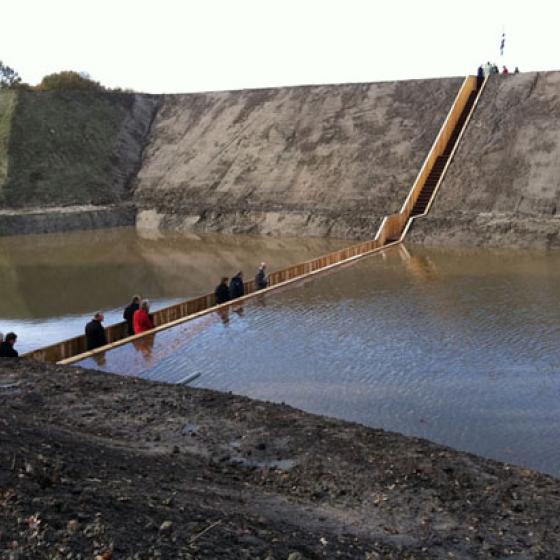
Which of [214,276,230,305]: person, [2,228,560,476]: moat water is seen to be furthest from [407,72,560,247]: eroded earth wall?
[214,276,230,305]: person

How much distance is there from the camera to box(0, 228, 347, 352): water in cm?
1673

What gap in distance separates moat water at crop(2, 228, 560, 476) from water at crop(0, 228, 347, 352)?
0.16 m

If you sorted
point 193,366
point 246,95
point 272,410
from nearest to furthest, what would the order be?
point 272,410
point 193,366
point 246,95

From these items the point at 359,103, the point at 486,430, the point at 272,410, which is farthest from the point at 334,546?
the point at 359,103

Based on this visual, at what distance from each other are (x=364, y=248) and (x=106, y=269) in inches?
334

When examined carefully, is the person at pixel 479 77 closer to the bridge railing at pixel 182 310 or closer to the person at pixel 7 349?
the bridge railing at pixel 182 310

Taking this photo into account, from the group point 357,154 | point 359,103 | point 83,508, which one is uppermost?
point 359,103

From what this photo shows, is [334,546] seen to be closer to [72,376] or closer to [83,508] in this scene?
[83,508]

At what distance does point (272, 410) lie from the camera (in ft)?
28.6

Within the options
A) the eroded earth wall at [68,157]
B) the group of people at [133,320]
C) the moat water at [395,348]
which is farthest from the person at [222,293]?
the eroded earth wall at [68,157]

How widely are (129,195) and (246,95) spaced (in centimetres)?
922

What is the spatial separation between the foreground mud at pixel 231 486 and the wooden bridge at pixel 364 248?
2.74m

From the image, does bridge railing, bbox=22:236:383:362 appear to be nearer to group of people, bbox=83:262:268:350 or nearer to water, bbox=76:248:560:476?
group of people, bbox=83:262:268:350

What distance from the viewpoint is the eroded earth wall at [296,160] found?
30781 mm
